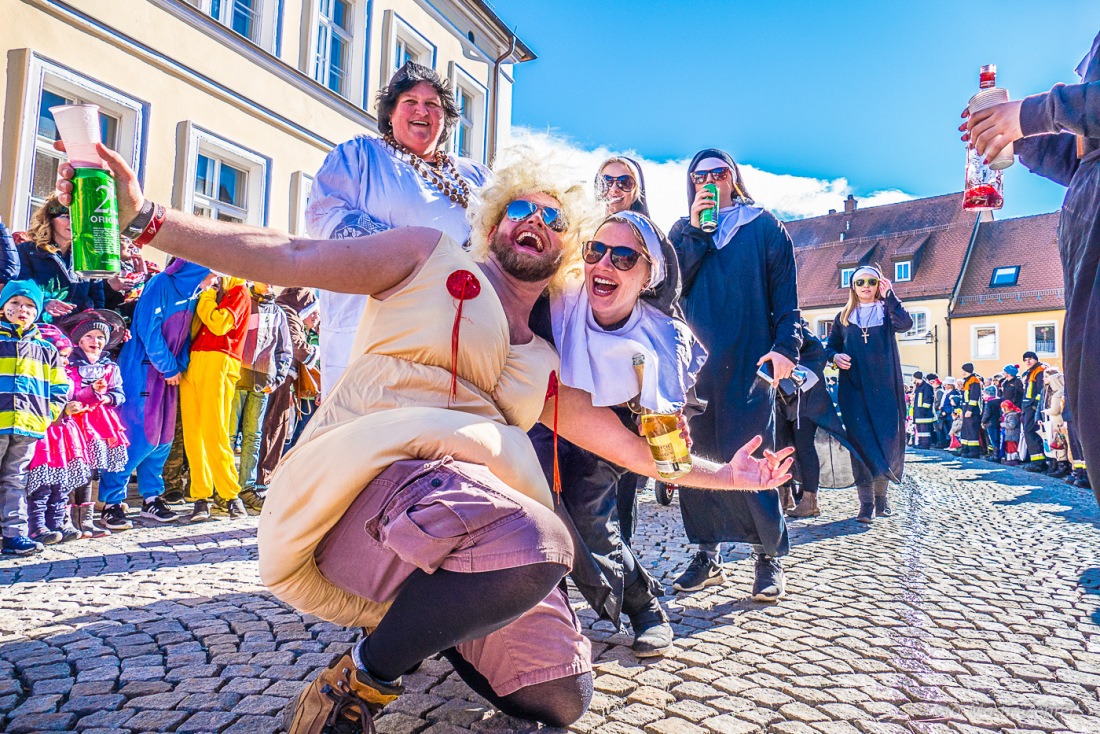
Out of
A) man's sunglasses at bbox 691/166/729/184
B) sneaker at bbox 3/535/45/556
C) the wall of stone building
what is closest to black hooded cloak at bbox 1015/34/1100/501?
man's sunglasses at bbox 691/166/729/184

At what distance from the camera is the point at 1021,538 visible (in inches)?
251

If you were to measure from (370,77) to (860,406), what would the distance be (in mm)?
11997

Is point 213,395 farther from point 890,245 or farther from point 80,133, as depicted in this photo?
point 890,245

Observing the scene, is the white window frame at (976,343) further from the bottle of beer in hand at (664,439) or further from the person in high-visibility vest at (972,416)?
the bottle of beer in hand at (664,439)

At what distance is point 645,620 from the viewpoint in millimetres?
3164

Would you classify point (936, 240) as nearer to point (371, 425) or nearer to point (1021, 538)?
point (1021, 538)

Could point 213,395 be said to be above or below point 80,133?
below

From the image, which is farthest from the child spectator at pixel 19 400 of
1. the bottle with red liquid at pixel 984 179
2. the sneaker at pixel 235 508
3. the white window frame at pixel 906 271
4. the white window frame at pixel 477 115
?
the white window frame at pixel 906 271

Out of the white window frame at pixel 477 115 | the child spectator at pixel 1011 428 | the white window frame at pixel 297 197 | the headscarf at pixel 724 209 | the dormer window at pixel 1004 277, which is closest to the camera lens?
the headscarf at pixel 724 209

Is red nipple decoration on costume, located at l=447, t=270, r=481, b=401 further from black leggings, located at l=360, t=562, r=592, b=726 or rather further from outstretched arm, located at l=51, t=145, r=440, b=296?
black leggings, located at l=360, t=562, r=592, b=726

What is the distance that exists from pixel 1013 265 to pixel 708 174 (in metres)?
40.5

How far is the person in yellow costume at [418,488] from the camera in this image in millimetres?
1883

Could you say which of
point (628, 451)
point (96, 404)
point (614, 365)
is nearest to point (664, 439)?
point (628, 451)

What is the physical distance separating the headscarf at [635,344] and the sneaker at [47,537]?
150 inches
